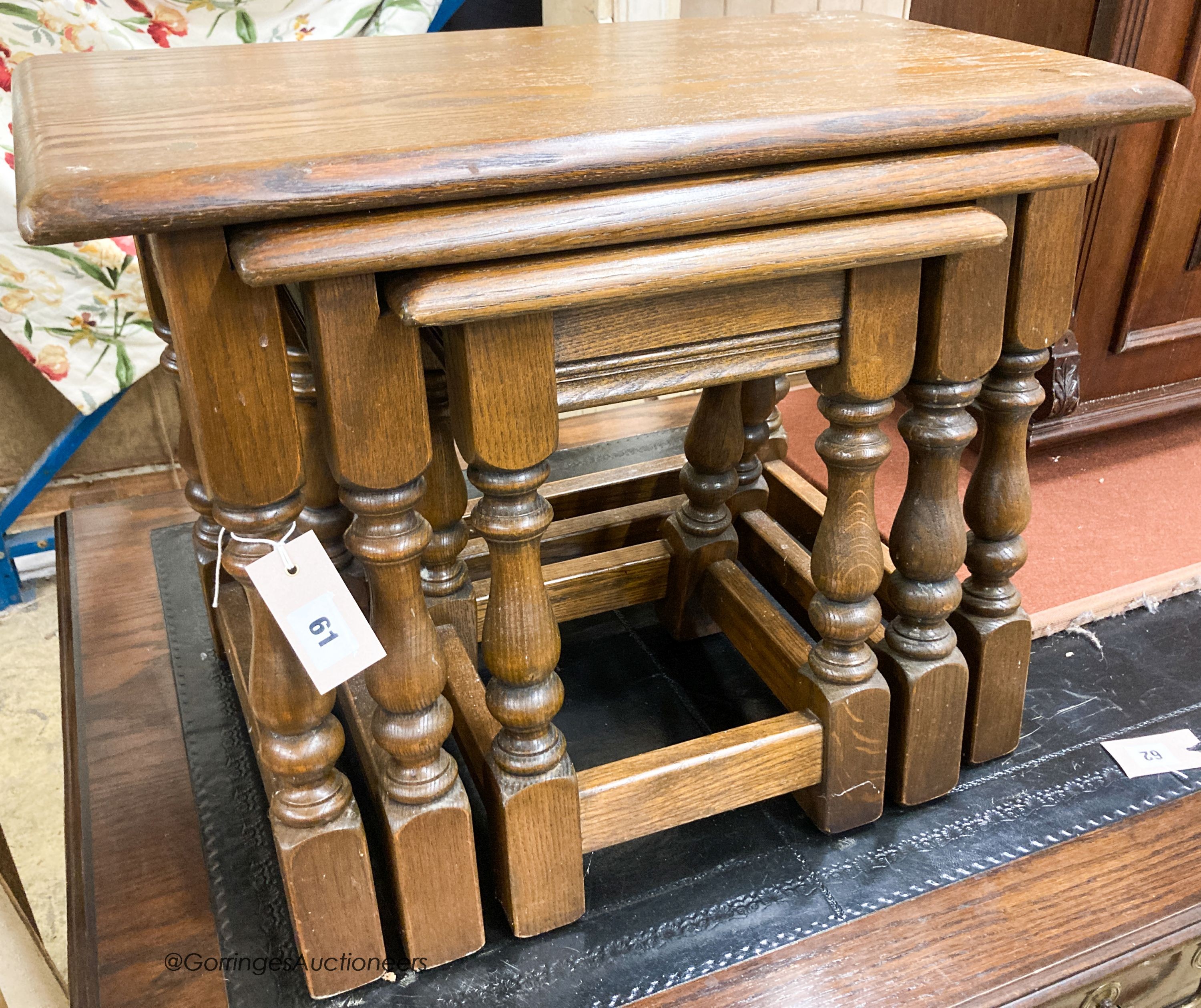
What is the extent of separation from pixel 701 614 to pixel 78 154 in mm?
700

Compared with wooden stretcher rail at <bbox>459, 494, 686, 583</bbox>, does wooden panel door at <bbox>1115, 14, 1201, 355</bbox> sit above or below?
above

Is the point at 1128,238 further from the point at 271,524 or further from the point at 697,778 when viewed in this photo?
the point at 271,524

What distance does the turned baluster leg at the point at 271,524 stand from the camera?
534 millimetres

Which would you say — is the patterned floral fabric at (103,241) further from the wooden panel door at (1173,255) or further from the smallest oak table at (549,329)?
the wooden panel door at (1173,255)

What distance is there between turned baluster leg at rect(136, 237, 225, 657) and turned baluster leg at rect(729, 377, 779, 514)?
1.65 feet

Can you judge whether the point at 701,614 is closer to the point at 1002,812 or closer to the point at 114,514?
the point at 1002,812

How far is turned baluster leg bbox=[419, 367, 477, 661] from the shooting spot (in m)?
0.84

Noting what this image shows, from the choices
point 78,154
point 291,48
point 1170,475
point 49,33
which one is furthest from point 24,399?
point 1170,475

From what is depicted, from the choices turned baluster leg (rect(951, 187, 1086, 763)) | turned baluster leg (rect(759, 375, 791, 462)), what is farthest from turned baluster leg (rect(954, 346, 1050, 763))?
turned baluster leg (rect(759, 375, 791, 462))

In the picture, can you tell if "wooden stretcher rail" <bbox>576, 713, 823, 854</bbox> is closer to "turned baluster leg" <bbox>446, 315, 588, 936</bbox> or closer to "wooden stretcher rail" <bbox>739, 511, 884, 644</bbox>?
"turned baluster leg" <bbox>446, 315, 588, 936</bbox>

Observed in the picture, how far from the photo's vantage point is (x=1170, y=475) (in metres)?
1.31

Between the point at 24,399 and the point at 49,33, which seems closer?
the point at 49,33

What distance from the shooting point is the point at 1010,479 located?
2.58ft

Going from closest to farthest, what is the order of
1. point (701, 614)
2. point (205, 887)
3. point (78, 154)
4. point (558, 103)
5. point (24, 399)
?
1. point (78, 154)
2. point (558, 103)
3. point (205, 887)
4. point (701, 614)
5. point (24, 399)
